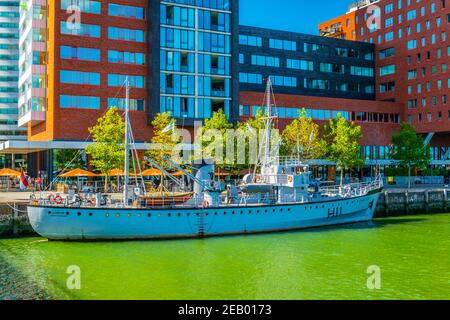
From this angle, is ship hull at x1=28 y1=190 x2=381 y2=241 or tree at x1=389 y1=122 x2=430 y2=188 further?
tree at x1=389 y1=122 x2=430 y2=188

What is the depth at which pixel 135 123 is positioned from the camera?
7131cm

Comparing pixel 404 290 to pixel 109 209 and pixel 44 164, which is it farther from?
pixel 44 164

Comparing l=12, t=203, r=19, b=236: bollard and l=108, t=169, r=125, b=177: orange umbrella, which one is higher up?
l=108, t=169, r=125, b=177: orange umbrella

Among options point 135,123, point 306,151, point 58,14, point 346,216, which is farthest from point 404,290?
point 58,14

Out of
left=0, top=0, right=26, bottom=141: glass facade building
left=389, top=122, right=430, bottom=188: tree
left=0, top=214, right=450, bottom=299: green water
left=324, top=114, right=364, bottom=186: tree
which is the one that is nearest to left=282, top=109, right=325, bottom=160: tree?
left=324, top=114, right=364, bottom=186: tree

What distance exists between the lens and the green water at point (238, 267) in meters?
23.4

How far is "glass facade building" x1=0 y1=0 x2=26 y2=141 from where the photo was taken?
13650cm

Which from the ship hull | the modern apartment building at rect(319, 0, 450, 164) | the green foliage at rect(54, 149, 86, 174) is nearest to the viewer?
the ship hull

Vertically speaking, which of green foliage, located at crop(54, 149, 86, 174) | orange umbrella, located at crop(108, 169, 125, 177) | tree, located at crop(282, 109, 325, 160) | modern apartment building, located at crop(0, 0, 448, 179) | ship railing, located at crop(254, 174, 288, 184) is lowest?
ship railing, located at crop(254, 174, 288, 184)

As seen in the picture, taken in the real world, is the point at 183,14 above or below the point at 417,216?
above

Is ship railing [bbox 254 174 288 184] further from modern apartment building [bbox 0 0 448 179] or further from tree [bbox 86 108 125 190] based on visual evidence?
modern apartment building [bbox 0 0 448 179]

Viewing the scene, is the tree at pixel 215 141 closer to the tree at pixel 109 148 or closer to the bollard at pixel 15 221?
the tree at pixel 109 148

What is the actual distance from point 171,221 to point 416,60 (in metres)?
75.2
